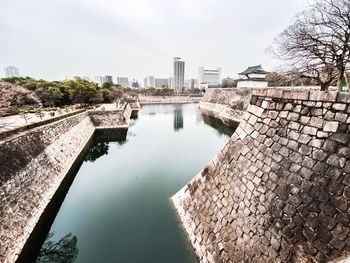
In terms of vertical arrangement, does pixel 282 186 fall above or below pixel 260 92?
below

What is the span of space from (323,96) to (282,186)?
1949 mm

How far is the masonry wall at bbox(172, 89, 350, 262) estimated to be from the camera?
3057mm

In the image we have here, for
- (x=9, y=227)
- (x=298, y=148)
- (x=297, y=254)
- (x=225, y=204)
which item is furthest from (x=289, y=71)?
(x=9, y=227)

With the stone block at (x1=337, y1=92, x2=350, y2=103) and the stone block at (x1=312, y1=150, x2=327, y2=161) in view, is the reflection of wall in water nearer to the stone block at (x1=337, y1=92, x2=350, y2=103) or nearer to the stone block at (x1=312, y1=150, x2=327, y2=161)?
the stone block at (x1=312, y1=150, x2=327, y2=161)

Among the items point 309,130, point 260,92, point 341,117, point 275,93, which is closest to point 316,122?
point 309,130

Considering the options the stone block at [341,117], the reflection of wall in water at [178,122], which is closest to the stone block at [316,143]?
the stone block at [341,117]

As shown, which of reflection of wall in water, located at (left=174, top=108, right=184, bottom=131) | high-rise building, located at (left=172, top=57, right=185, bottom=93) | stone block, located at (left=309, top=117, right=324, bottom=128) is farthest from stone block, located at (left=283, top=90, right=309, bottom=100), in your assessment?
high-rise building, located at (left=172, top=57, right=185, bottom=93)

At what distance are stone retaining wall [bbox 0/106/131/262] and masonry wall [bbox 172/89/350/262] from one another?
5648 mm

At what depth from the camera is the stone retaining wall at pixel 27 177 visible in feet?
18.2

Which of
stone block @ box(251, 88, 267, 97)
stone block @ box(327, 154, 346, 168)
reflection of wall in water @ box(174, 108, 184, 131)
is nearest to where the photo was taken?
stone block @ box(327, 154, 346, 168)

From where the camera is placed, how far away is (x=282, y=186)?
12.5 feet

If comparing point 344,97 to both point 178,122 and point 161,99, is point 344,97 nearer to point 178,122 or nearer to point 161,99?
point 178,122

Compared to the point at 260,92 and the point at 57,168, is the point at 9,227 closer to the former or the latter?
the point at 57,168

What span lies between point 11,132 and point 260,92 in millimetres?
10313
